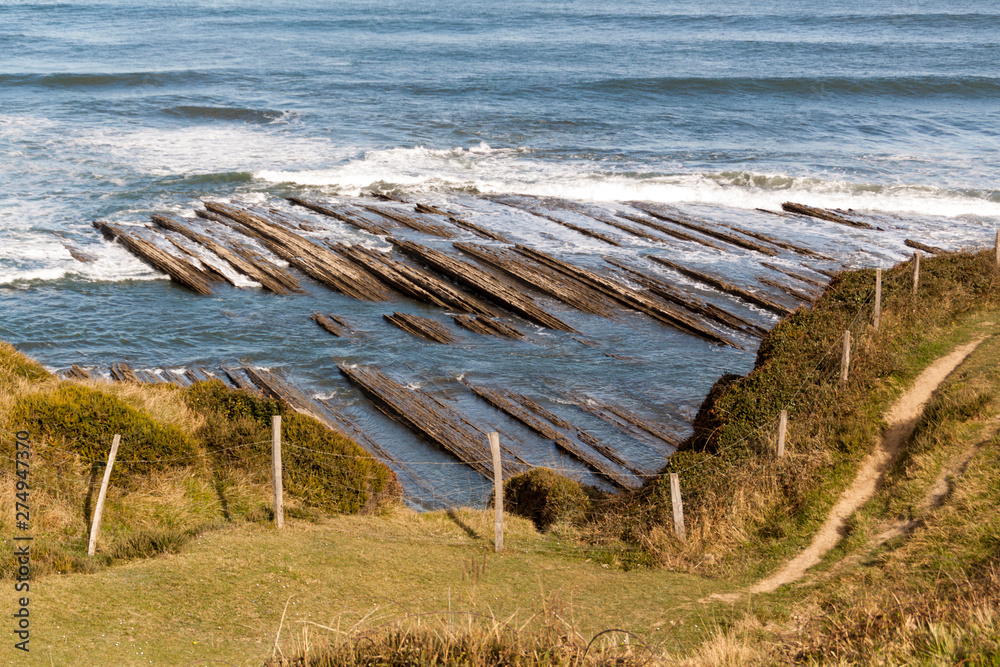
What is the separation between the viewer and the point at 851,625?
8.63 meters

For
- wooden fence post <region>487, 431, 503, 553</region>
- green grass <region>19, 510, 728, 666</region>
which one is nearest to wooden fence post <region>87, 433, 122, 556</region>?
green grass <region>19, 510, 728, 666</region>

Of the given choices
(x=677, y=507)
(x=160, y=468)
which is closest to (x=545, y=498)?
(x=677, y=507)

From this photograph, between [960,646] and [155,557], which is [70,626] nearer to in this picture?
[155,557]

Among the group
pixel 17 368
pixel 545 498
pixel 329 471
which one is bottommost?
pixel 545 498

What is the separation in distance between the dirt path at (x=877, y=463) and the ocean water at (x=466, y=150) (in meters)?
4.74

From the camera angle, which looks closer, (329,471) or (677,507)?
(677,507)

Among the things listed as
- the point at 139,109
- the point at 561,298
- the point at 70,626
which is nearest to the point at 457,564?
the point at 70,626

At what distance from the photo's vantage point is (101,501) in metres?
12.5

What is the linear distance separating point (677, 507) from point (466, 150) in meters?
39.5

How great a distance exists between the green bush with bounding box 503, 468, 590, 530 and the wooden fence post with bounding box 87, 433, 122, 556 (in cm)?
698

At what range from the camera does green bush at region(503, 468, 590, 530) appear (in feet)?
49.2

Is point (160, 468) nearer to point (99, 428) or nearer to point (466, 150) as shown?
point (99, 428)

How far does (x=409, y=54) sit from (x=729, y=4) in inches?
2401

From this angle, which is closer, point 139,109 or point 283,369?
point 283,369
